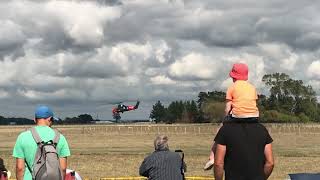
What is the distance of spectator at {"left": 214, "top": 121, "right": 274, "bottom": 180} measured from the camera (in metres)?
4.59

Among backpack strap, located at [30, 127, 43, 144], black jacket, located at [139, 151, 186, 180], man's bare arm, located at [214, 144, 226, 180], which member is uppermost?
backpack strap, located at [30, 127, 43, 144]

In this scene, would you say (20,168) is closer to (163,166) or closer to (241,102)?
(163,166)

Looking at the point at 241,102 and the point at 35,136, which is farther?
the point at 35,136

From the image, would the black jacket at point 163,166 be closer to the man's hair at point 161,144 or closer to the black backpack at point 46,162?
the man's hair at point 161,144

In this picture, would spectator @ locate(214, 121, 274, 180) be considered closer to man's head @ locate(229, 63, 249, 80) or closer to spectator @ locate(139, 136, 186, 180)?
man's head @ locate(229, 63, 249, 80)

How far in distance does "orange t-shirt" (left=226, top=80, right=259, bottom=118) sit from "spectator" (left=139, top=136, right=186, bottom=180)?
2.53 m

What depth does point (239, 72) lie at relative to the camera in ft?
16.0

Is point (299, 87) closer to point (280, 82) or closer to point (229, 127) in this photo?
point (280, 82)

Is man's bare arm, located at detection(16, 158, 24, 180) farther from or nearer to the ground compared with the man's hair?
nearer to the ground

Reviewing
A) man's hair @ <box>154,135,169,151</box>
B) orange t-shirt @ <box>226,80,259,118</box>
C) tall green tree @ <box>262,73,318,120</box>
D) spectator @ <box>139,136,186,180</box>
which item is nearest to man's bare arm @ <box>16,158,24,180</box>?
spectator @ <box>139,136,186,180</box>

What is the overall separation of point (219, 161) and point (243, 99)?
53 cm

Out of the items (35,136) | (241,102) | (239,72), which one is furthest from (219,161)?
(35,136)

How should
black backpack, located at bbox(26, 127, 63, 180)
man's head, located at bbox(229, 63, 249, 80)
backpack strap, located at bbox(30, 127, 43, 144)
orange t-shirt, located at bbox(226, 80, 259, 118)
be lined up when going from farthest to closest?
1. backpack strap, located at bbox(30, 127, 43, 144)
2. black backpack, located at bbox(26, 127, 63, 180)
3. man's head, located at bbox(229, 63, 249, 80)
4. orange t-shirt, located at bbox(226, 80, 259, 118)

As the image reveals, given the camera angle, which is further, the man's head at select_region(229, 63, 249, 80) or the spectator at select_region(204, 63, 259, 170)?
the man's head at select_region(229, 63, 249, 80)
